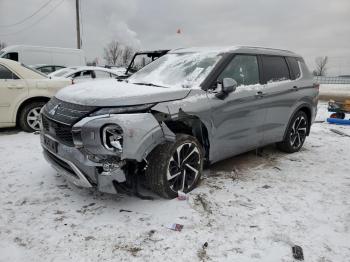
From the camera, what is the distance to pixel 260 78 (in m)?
4.96

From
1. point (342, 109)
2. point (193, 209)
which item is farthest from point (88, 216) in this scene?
point (342, 109)

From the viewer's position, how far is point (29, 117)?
6.98 m

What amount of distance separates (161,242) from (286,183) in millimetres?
2224

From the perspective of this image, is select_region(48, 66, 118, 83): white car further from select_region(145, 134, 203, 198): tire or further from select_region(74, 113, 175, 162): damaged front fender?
select_region(74, 113, 175, 162): damaged front fender

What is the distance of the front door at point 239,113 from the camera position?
4238 mm

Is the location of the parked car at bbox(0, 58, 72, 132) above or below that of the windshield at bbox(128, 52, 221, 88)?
below

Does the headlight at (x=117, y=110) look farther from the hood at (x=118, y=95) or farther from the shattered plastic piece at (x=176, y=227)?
the shattered plastic piece at (x=176, y=227)

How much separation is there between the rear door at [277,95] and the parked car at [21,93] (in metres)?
4.44

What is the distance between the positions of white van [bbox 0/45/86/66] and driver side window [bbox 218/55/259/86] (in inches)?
531

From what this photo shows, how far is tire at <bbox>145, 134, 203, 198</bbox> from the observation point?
11.7 feet

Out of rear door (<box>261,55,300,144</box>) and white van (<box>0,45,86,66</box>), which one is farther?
white van (<box>0,45,86,66</box>)

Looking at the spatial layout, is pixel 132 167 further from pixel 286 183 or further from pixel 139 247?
A: pixel 286 183

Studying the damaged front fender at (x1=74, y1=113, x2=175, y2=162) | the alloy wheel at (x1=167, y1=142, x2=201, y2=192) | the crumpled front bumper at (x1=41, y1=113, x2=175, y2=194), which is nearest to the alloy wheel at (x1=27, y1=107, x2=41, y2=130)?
the crumpled front bumper at (x1=41, y1=113, x2=175, y2=194)

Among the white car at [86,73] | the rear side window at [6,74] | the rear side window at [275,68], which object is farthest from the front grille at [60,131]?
the white car at [86,73]
